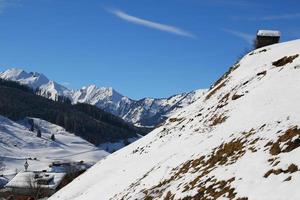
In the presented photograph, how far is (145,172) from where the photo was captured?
1229 inches

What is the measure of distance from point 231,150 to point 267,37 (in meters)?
29.2

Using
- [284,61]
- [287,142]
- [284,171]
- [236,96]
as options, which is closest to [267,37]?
[284,61]

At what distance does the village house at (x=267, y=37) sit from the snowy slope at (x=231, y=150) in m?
6.17

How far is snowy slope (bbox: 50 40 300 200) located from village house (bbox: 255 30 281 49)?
6167mm

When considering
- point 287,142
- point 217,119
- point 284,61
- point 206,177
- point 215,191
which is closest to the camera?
point 287,142

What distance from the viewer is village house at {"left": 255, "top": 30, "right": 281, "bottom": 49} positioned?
4925 cm

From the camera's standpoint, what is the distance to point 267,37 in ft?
162

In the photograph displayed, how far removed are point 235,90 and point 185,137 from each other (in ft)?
14.8

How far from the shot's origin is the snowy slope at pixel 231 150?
1761 centimetres

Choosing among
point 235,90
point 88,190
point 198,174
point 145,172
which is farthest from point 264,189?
point 88,190

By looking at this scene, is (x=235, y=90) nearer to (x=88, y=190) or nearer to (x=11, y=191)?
(x=88, y=190)

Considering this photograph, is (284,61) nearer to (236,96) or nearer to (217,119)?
(236,96)

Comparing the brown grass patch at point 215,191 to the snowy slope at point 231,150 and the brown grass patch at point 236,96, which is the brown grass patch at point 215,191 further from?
the brown grass patch at point 236,96

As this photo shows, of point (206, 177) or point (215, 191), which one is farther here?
point (206, 177)
